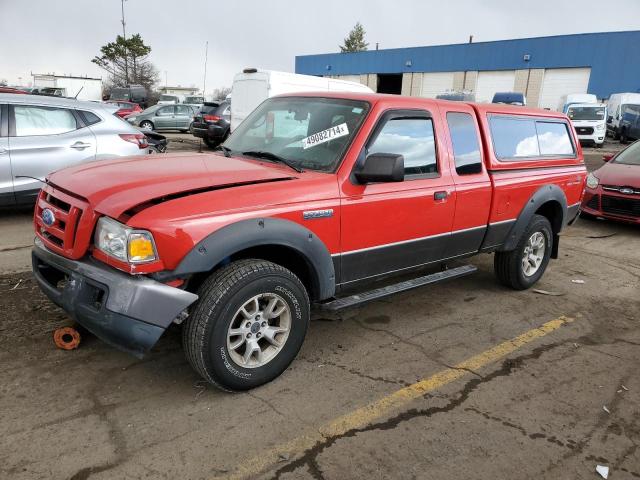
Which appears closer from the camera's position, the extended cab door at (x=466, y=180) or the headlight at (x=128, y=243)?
Answer: the headlight at (x=128, y=243)

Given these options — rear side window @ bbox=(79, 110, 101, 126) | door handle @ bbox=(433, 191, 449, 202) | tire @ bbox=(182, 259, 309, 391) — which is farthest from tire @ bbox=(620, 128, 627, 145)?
tire @ bbox=(182, 259, 309, 391)

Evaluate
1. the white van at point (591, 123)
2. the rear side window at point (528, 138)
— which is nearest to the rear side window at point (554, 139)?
the rear side window at point (528, 138)

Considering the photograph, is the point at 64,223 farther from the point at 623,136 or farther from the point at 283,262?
the point at 623,136

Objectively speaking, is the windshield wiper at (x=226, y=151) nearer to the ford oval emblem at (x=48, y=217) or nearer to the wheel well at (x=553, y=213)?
the ford oval emblem at (x=48, y=217)

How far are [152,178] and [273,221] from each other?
0.76 m

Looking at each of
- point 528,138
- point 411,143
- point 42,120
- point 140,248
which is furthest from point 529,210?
point 42,120

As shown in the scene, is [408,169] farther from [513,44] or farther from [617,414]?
[513,44]

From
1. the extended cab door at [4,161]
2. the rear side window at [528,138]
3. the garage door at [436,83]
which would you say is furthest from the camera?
the garage door at [436,83]

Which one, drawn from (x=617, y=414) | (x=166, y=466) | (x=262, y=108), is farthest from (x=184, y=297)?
(x=617, y=414)

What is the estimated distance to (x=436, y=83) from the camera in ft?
137

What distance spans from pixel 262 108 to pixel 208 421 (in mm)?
2606

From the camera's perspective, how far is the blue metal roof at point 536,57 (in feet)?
106

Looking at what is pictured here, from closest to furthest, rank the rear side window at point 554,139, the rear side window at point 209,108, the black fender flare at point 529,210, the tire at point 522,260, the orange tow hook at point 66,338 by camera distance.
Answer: the orange tow hook at point 66,338
the black fender flare at point 529,210
the tire at point 522,260
the rear side window at point 554,139
the rear side window at point 209,108

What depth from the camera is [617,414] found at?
3084 mm
